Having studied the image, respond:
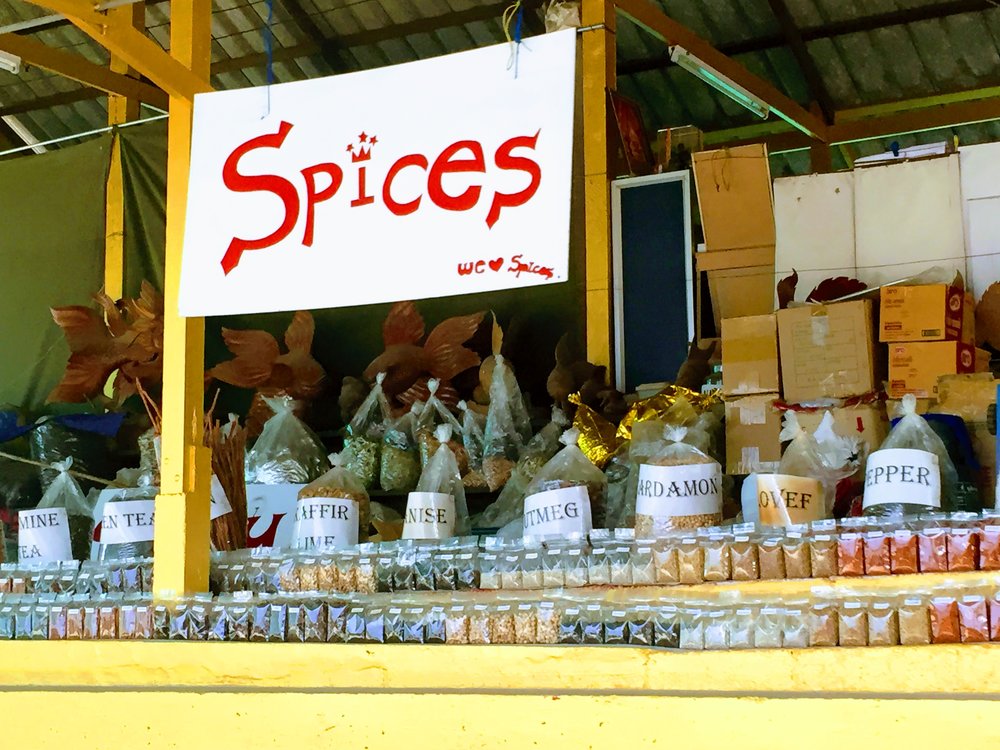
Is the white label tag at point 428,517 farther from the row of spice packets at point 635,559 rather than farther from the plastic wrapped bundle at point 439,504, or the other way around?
the row of spice packets at point 635,559

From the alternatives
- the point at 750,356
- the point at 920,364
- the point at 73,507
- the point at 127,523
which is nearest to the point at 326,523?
the point at 127,523

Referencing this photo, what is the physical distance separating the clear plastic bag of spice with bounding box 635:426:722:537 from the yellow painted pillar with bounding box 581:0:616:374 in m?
1.51

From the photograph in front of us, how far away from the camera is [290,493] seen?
10.3ft

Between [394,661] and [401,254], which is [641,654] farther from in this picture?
[401,254]

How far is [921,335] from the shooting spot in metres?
2.94

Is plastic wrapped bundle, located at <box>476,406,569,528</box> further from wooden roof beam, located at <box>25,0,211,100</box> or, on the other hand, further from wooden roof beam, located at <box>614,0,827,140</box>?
wooden roof beam, located at <box>614,0,827,140</box>

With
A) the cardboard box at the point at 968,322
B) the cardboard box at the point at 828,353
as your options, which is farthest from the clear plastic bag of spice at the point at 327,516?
the cardboard box at the point at 968,322

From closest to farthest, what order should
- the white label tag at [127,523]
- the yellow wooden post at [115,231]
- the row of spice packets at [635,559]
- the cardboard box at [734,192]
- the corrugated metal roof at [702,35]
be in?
the row of spice packets at [635,559], the white label tag at [127,523], the cardboard box at [734,192], the yellow wooden post at [115,231], the corrugated metal roof at [702,35]

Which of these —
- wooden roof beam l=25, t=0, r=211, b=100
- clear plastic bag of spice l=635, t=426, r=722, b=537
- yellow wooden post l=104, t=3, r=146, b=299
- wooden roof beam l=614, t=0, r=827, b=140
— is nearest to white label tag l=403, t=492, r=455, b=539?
clear plastic bag of spice l=635, t=426, r=722, b=537

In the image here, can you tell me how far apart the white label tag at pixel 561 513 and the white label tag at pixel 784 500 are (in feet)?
1.23

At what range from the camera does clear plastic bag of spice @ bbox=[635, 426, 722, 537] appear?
2152 millimetres

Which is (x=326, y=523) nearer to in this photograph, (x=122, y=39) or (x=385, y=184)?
(x=385, y=184)

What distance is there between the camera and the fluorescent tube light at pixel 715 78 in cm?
423

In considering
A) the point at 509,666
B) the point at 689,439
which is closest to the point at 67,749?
the point at 509,666
